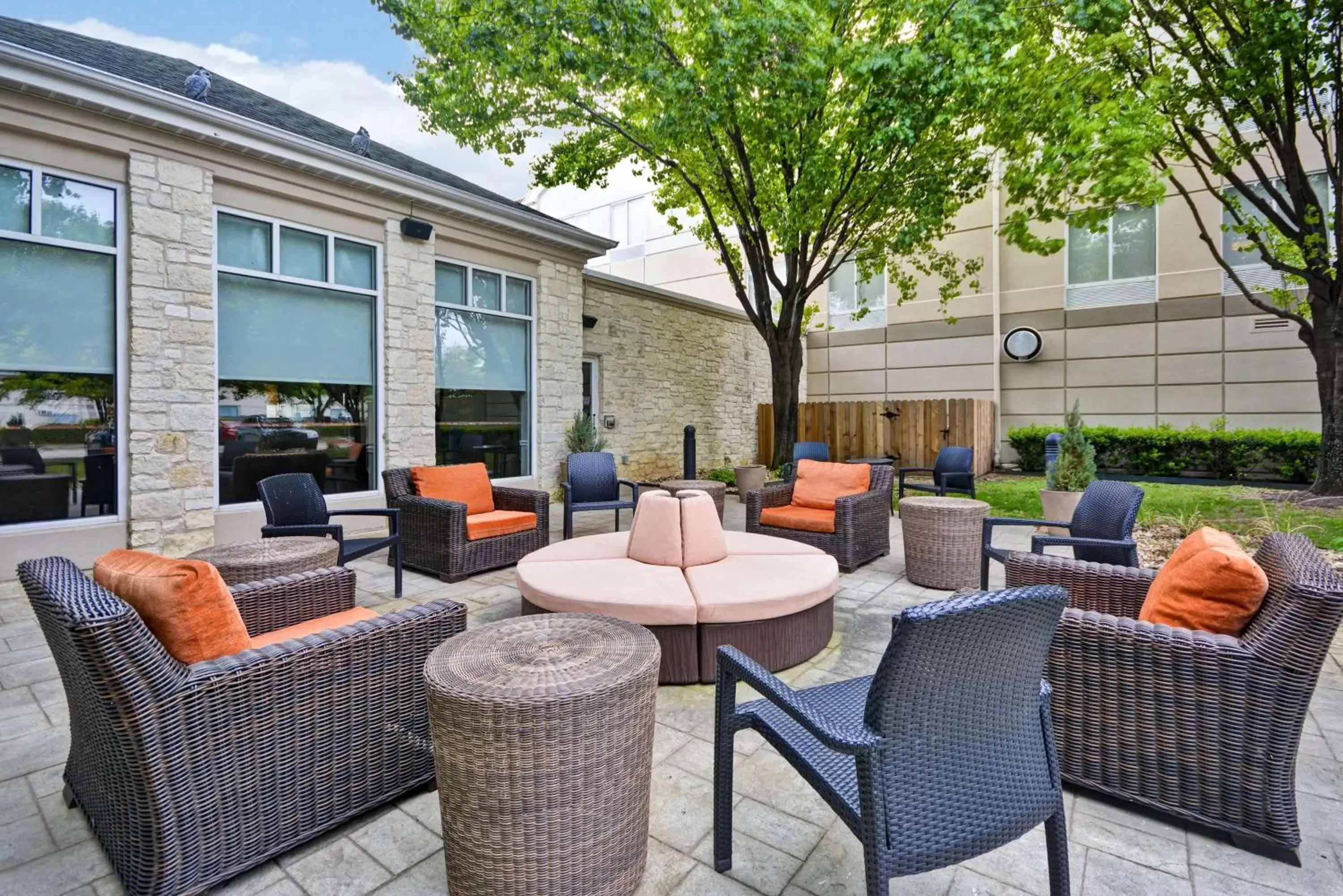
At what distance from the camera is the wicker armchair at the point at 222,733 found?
4.78 feet

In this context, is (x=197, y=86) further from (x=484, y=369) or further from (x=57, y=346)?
(x=484, y=369)

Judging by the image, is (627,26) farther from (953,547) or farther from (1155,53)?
(1155,53)

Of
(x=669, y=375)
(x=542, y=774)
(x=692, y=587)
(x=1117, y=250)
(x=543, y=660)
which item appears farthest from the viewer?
(x=1117, y=250)

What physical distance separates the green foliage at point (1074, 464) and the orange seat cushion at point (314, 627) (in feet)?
20.9

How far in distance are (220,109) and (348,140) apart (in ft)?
7.80

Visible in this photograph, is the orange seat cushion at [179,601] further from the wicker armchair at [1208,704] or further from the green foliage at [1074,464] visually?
the green foliage at [1074,464]

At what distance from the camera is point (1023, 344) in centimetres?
1169

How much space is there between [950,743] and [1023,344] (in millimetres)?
12264

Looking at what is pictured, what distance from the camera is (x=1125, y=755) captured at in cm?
194

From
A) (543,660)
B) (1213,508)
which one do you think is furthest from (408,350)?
(1213,508)

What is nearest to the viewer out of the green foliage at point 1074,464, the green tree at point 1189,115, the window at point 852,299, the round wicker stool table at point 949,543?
the round wicker stool table at point 949,543

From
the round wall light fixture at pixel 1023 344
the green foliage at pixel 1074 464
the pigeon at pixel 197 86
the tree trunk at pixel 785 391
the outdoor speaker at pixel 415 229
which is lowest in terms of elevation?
the green foliage at pixel 1074 464

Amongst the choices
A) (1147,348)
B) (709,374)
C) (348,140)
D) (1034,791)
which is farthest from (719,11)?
(1147,348)

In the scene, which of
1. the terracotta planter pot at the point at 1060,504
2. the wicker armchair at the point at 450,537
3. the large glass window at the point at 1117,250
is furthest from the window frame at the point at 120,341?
the large glass window at the point at 1117,250
